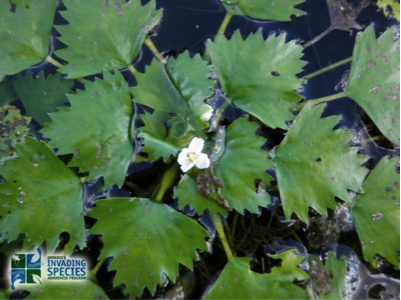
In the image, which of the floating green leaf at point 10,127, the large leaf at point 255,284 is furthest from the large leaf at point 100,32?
the large leaf at point 255,284

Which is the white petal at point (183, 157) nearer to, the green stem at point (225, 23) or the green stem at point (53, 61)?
the green stem at point (225, 23)

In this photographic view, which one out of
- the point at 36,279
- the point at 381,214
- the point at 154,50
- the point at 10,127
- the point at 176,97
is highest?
the point at 154,50

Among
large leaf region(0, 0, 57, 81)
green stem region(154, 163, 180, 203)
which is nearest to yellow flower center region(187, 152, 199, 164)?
green stem region(154, 163, 180, 203)

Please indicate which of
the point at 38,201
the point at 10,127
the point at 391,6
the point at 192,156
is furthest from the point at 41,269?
the point at 391,6

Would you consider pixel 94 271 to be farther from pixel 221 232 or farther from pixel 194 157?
pixel 194 157

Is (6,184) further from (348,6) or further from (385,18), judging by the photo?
(385,18)

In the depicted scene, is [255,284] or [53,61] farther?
[53,61]

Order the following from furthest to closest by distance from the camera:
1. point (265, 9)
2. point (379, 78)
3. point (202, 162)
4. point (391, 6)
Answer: point (391, 6)
point (265, 9)
point (379, 78)
point (202, 162)

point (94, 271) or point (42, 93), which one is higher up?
point (42, 93)
